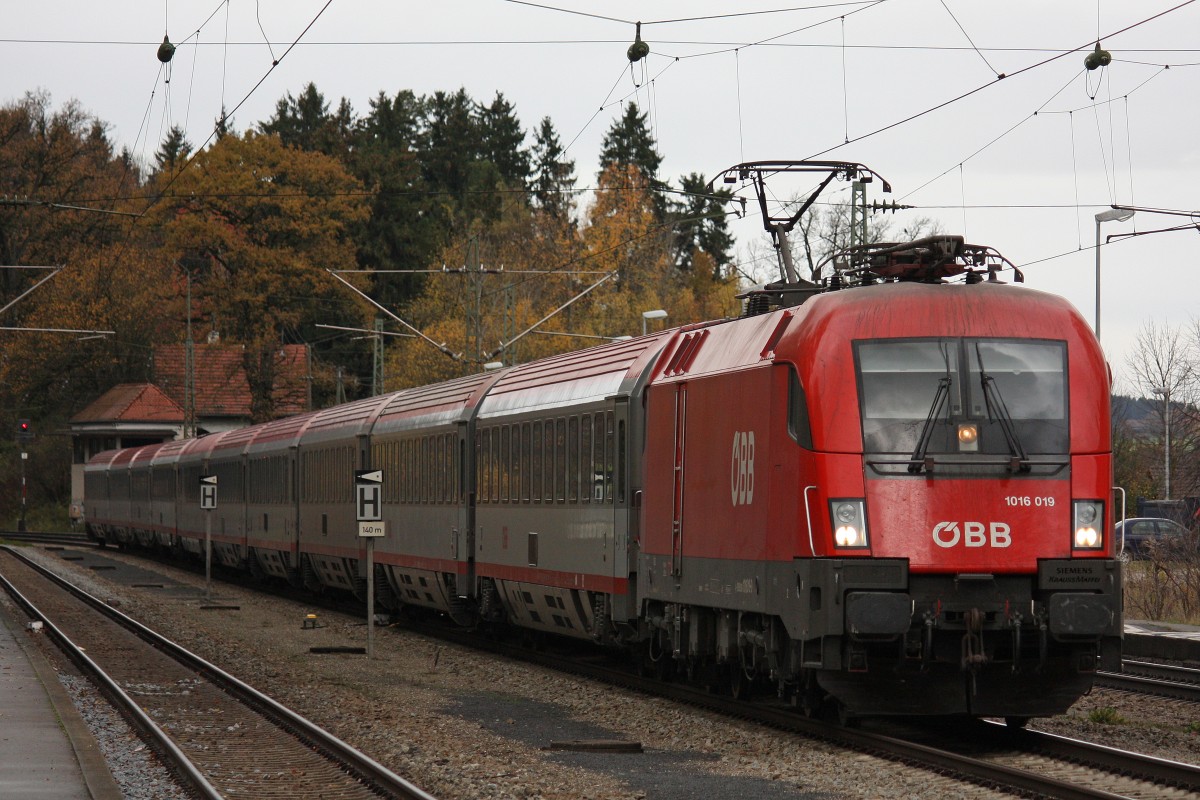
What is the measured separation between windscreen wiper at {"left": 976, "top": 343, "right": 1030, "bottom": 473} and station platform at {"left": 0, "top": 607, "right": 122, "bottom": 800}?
6336 millimetres

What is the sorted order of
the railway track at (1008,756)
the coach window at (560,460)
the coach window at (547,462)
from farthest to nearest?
the coach window at (547,462), the coach window at (560,460), the railway track at (1008,756)

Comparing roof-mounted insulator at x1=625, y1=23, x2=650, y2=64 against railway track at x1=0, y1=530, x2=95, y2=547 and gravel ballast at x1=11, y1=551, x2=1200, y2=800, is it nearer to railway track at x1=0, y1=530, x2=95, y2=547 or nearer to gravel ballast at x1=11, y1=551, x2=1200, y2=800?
gravel ballast at x1=11, y1=551, x2=1200, y2=800

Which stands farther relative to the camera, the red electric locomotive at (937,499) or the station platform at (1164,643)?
the station platform at (1164,643)

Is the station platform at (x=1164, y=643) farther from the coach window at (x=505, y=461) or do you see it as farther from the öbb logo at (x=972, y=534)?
the öbb logo at (x=972, y=534)

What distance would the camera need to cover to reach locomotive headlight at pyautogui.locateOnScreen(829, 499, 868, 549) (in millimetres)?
12188

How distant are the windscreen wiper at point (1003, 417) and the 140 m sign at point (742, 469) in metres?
1.96

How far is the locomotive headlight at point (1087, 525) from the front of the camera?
40.7ft

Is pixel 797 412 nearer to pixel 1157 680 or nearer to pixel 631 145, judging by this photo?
pixel 1157 680

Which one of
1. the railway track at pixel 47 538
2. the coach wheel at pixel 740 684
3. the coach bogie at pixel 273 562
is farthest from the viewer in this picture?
the railway track at pixel 47 538

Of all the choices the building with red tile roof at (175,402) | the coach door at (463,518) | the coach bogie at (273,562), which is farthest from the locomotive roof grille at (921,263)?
the building with red tile roof at (175,402)

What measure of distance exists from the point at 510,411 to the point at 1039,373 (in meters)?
11.0

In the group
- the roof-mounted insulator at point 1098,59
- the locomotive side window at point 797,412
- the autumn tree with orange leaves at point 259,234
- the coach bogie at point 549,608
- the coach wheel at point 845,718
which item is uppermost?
the autumn tree with orange leaves at point 259,234

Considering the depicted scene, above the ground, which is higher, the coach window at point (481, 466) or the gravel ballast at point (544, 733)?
the coach window at point (481, 466)

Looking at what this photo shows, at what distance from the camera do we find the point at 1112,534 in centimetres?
1256
